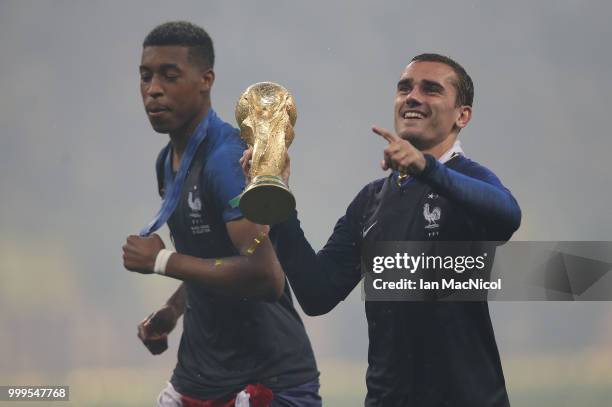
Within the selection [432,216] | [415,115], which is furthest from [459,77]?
[432,216]

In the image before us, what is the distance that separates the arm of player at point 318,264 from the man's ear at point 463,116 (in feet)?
1.89

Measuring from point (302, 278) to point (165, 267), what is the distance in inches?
27.1

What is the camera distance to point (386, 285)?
4242 mm

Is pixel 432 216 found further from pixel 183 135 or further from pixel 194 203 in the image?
pixel 183 135

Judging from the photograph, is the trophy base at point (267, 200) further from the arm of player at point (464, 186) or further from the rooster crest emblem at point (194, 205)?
the rooster crest emblem at point (194, 205)

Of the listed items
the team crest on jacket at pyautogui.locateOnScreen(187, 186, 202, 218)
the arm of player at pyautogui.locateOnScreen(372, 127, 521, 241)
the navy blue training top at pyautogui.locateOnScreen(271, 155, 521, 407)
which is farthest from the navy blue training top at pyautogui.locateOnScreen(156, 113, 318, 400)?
the arm of player at pyautogui.locateOnScreen(372, 127, 521, 241)

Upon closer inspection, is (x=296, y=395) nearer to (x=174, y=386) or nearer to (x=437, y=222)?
(x=174, y=386)

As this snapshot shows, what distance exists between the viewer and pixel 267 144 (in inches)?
162

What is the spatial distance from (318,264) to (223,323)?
689mm

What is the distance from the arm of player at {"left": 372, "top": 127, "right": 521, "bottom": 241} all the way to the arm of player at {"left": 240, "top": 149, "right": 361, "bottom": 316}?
66 centimetres

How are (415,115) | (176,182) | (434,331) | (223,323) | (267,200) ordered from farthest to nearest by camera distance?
(176,182)
(223,323)
(415,115)
(434,331)
(267,200)

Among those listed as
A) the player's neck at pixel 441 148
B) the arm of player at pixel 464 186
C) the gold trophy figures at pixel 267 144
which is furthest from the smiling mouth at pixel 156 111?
the arm of player at pixel 464 186

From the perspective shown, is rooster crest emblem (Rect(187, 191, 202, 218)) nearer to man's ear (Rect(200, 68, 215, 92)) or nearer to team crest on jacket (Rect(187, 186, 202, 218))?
team crest on jacket (Rect(187, 186, 202, 218))

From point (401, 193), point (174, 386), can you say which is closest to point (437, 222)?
point (401, 193)
